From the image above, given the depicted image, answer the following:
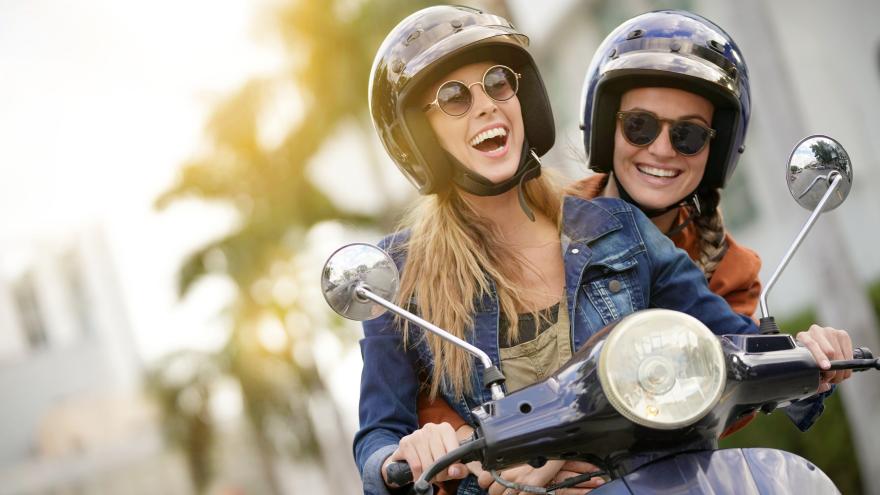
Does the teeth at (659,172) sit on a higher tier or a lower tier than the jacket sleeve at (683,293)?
higher

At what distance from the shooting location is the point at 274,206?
2345cm

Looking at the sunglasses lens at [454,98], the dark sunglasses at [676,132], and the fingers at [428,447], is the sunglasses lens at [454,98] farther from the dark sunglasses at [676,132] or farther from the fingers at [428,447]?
the fingers at [428,447]

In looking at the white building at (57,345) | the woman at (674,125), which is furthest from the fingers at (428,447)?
the white building at (57,345)

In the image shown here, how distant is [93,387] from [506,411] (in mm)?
71052

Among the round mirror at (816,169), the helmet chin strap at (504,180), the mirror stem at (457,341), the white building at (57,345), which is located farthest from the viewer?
the white building at (57,345)

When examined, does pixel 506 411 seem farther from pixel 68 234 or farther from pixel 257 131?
pixel 68 234

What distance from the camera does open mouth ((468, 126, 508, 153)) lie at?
2.82m

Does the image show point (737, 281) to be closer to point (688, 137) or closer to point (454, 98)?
point (688, 137)

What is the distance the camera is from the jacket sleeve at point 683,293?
8.93 ft

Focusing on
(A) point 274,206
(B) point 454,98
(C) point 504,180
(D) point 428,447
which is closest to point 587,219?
(C) point 504,180

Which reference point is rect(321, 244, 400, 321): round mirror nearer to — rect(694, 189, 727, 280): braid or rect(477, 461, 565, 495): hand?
rect(477, 461, 565, 495): hand

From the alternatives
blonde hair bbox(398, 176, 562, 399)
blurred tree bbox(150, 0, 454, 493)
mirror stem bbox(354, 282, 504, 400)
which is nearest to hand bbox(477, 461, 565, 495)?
mirror stem bbox(354, 282, 504, 400)

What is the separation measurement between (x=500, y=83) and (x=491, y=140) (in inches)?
5.9

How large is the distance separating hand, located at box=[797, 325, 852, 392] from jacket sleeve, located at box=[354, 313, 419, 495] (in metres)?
0.94
